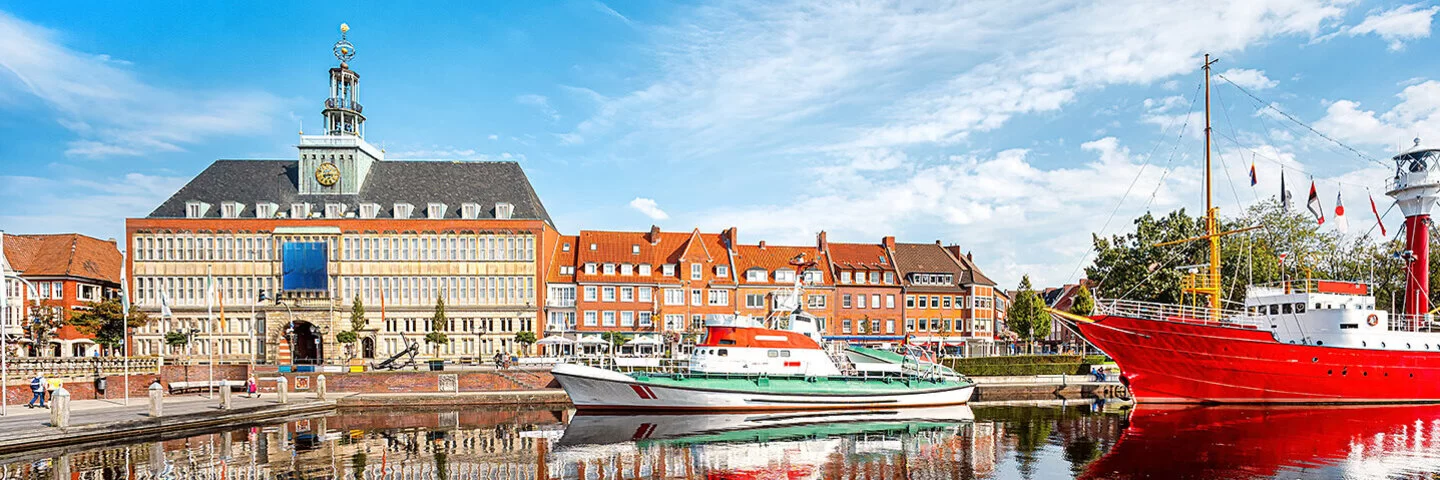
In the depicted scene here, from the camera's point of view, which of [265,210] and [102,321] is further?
[265,210]

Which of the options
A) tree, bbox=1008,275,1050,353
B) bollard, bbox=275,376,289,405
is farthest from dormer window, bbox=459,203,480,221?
tree, bbox=1008,275,1050,353

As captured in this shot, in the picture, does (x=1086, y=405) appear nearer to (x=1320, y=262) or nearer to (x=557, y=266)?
(x=1320, y=262)

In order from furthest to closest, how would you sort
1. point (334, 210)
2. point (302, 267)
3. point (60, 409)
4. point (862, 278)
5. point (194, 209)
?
point (862, 278) → point (334, 210) → point (194, 209) → point (302, 267) → point (60, 409)

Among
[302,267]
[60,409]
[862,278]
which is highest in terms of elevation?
[302,267]

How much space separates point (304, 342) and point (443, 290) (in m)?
10.7

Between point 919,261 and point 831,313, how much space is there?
347 inches

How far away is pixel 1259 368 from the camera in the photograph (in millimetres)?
42219

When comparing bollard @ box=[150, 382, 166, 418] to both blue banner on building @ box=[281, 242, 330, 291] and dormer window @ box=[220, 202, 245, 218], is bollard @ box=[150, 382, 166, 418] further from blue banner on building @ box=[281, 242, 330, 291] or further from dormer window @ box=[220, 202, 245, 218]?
dormer window @ box=[220, 202, 245, 218]

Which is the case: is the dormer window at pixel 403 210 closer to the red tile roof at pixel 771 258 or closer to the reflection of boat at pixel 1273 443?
the red tile roof at pixel 771 258

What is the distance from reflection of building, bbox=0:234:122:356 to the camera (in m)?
58.9

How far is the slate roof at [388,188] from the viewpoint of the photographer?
65.2 m

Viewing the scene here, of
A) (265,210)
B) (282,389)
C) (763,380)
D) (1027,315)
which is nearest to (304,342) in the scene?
(265,210)

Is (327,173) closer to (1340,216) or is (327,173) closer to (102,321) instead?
(102,321)

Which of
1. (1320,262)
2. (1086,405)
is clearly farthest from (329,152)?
(1320,262)
